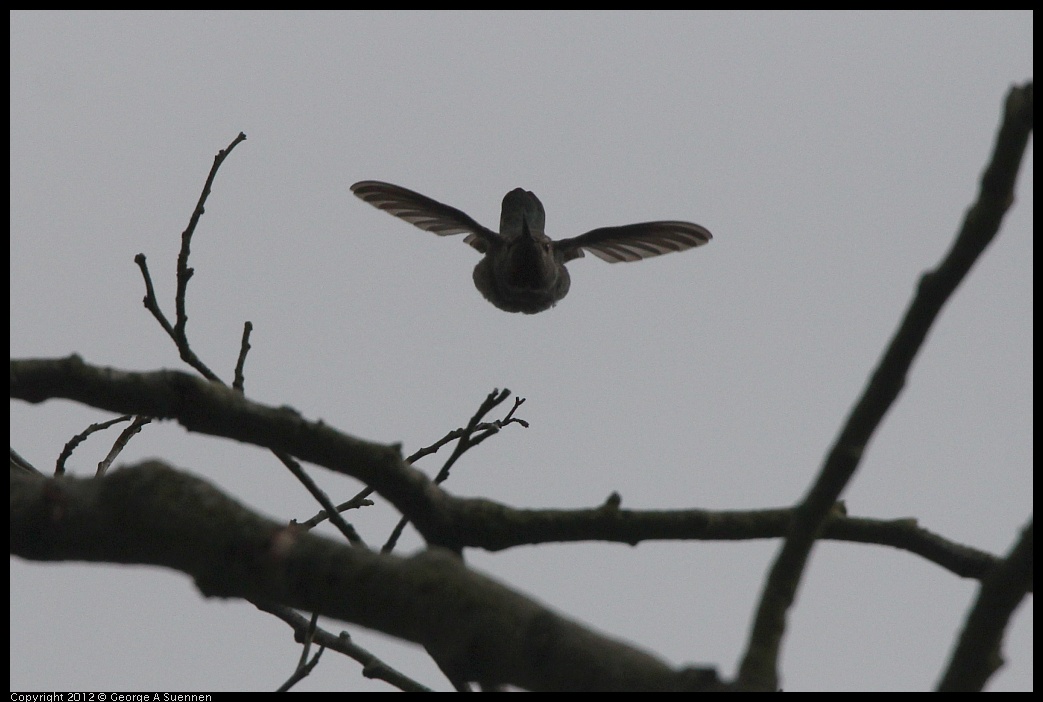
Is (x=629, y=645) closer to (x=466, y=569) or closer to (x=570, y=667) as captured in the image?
(x=570, y=667)

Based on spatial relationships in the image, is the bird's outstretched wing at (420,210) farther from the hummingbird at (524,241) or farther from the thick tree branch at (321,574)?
the thick tree branch at (321,574)

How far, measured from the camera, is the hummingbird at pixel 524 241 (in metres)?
6.32

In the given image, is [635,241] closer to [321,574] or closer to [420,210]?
[420,210]

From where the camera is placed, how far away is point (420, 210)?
6422mm

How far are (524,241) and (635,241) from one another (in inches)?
33.2

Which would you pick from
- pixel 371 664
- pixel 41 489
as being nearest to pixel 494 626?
pixel 41 489

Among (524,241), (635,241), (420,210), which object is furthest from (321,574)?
(635,241)

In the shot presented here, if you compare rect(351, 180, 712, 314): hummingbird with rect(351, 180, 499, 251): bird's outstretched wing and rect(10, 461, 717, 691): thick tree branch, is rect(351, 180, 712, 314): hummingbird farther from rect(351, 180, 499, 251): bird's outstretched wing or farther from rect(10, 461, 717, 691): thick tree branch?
rect(10, 461, 717, 691): thick tree branch

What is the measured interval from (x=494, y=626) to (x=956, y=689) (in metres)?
0.74

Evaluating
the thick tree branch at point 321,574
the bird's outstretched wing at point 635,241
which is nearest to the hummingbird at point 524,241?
the bird's outstretched wing at point 635,241

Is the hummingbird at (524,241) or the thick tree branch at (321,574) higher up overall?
the hummingbird at (524,241)

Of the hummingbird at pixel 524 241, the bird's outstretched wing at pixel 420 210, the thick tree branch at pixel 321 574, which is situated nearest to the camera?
the thick tree branch at pixel 321 574

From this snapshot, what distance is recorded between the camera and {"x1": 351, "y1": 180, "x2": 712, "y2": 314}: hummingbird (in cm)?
632
